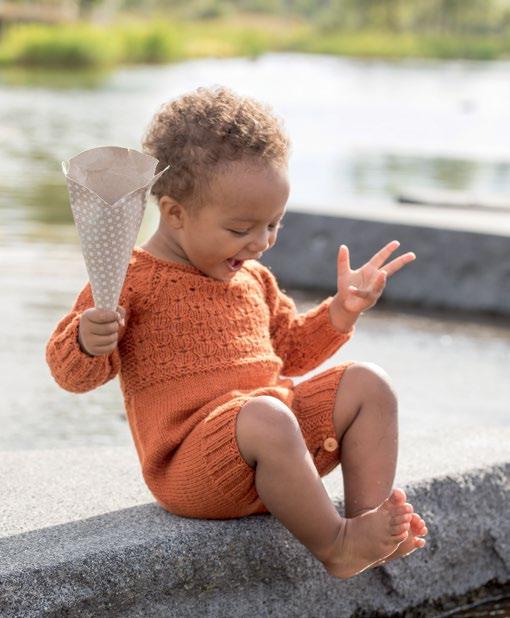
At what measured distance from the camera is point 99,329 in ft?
8.58

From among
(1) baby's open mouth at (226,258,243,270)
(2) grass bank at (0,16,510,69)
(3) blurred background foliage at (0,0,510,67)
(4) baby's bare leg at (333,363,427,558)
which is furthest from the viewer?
(3) blurred background foliage at (0,0,510,67)

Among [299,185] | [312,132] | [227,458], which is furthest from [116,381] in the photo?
[312,132]

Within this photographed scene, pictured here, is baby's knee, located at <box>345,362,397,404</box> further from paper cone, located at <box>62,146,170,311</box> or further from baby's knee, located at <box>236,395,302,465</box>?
paper cone, located at <box>62,146,170,311</box>

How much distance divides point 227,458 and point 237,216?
0.51 meters

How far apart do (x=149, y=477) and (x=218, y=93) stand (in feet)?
2.75

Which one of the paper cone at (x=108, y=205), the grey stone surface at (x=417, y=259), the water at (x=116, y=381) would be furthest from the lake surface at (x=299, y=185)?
the paper cone at (x=108, y=205)

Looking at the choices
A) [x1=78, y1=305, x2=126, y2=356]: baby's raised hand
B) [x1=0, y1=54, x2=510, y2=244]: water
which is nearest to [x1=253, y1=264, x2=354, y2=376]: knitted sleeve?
[x1=78, y1=305, x2=126, y2=356]: baby's raised hand

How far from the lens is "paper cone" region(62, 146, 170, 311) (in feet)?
8.00

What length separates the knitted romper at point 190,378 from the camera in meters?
2.74

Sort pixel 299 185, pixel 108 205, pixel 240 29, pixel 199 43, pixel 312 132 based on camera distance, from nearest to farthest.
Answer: pixel 108 205, pixel 299 185, pixel 312 132, pixel 199 43, pixel 240 29

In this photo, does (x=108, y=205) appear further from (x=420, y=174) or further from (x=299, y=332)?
(x=420, y=174)

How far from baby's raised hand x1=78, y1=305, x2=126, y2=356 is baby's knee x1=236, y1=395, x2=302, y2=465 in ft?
0.98

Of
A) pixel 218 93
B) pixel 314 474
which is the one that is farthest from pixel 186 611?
pixel 218 93

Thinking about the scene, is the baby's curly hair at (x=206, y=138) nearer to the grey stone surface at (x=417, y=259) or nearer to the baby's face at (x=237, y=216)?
the baby's face at (x=237, y=216)
